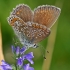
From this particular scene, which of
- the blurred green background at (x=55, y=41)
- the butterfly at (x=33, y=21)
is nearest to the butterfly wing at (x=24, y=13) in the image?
the butterfly at (x=33, y=21)

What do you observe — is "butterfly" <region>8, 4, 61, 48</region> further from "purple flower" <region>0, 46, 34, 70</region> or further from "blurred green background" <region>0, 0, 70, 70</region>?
"blurred green background" <region>0, 0, 70, 70</region>

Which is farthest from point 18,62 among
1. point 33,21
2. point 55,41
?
point 55,41

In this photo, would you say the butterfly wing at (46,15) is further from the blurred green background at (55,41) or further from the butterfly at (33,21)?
the blurred green background at (55,41)

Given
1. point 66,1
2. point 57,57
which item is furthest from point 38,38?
point 66,1

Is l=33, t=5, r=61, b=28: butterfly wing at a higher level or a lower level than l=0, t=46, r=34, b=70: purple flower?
higher

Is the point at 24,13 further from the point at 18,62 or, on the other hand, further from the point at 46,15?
the point at 18,62

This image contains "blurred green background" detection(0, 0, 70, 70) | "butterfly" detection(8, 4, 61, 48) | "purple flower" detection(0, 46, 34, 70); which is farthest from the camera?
"blurred green background" detection(0, 0, 70, 70)

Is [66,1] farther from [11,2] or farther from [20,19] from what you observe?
[20,19]

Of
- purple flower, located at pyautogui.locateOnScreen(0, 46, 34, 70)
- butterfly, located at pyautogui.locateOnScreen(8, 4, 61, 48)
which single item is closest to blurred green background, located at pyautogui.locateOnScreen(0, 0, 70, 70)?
butterfly, located at pyautogui.locateOnScreen(8, 4, 61, 48)
